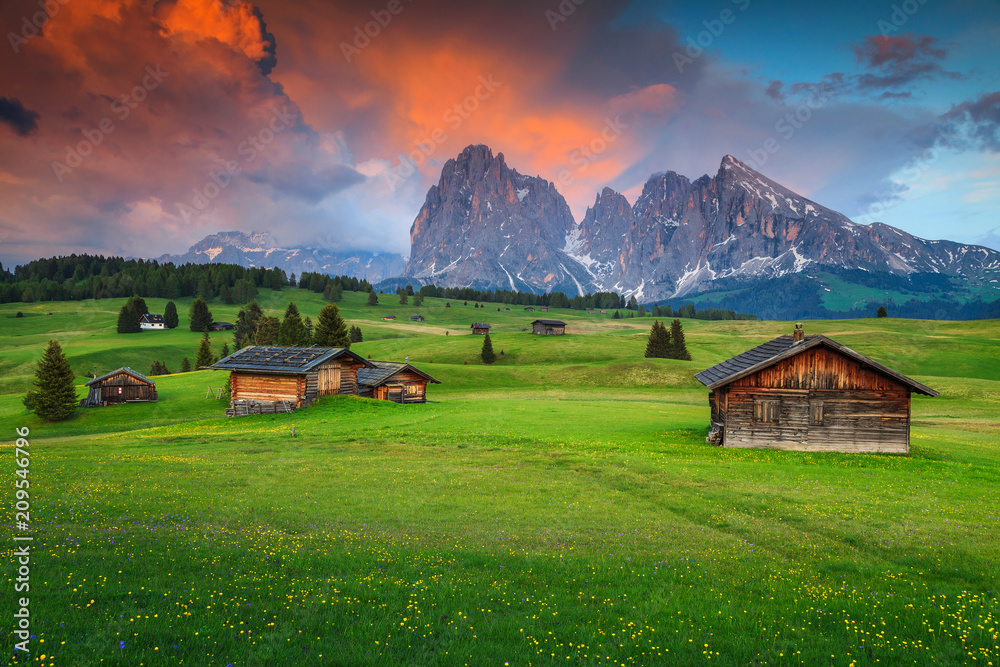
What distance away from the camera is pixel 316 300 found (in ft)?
642

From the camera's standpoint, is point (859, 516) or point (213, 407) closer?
point (859, 516)

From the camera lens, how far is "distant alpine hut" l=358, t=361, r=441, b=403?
5447 centimetres

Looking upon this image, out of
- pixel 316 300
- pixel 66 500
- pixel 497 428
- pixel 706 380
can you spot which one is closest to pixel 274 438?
pixel 497 428

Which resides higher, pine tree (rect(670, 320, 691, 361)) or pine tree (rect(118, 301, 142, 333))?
pine tree (rect(118, 301, 142, 333))

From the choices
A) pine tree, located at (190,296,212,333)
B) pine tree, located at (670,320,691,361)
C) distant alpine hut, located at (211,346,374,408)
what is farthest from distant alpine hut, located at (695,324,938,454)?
pine tree, located at (190,296,212,333)

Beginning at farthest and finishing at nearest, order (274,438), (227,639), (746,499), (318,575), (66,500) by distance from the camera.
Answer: (274,438), (746,499), (66,500), (318,575), (227,639)

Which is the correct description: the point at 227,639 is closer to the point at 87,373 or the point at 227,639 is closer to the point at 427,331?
the point at 87,373

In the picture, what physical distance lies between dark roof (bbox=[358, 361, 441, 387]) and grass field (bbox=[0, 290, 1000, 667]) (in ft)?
67.5

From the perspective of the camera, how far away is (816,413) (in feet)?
93.8

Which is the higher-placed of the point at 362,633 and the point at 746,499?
the point at 362,633

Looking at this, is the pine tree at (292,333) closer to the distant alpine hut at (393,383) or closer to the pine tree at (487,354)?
the distant alpine hut at (393,383)

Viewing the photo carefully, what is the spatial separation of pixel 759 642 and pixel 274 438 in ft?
97.5

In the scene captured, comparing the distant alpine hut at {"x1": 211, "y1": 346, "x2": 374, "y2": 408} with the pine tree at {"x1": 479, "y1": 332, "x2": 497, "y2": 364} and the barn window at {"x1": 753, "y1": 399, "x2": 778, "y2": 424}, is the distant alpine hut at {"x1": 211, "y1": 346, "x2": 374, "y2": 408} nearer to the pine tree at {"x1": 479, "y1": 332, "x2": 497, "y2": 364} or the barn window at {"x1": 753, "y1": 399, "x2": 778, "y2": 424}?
→ the barn window at {"x1": 753, "y1": 399, "x2": 778, "y2": 424}

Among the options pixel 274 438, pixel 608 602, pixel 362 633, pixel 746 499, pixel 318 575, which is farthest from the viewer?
pixel 274 438
